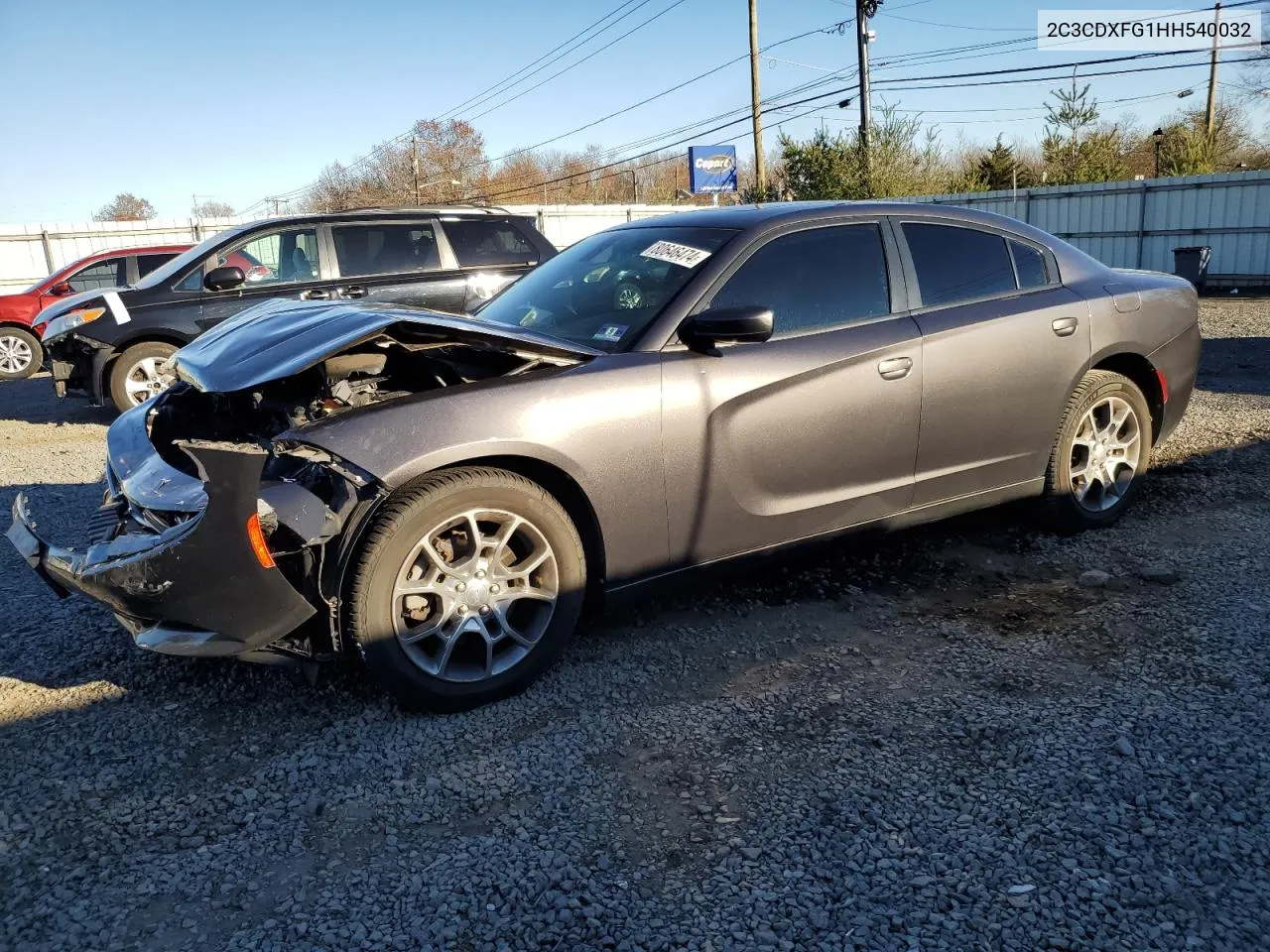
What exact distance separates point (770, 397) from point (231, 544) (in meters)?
2.01

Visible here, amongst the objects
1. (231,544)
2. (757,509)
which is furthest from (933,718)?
(231,544)

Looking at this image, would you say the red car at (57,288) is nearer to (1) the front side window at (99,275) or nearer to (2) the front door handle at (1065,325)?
(1) the front side window at (99,275)

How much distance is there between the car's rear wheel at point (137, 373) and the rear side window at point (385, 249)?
1853 millimetres

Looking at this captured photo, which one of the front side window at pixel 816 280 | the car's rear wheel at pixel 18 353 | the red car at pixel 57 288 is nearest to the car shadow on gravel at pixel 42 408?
the car's rear wheel at pixel 18 353

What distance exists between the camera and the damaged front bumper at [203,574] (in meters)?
2.80

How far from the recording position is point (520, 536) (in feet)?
10.8

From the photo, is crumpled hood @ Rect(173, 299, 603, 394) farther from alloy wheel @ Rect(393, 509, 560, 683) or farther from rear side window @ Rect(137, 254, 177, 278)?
rear side window @ Rect(137, 254, 177, 278)

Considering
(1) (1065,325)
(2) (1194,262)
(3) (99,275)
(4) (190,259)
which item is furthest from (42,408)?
(2) (1194,262)

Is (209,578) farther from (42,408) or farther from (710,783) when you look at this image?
(42,408)

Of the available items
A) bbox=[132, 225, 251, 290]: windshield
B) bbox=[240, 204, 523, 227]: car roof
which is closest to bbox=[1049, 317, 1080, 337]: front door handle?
bbox=[240, 204, 523, 227]: car roof

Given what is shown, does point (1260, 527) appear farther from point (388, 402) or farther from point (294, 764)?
point (294, 764)

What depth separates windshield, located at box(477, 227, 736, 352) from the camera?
147 inches

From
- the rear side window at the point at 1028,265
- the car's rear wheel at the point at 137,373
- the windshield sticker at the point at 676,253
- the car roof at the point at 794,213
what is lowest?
the car's rear wheel at the point at 137,373

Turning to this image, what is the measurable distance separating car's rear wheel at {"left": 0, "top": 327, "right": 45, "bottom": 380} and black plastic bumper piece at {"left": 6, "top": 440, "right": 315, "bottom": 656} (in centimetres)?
1274
